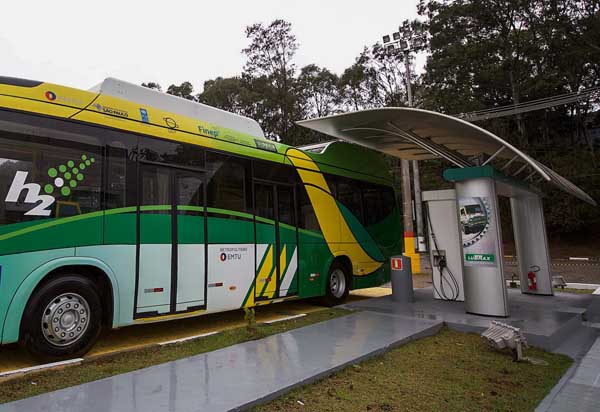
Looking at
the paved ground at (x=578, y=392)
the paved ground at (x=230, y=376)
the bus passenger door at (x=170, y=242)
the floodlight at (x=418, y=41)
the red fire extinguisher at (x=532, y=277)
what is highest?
the floodlight at (x=418, y=41)

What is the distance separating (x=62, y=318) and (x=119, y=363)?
817mm

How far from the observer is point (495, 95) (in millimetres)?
27031

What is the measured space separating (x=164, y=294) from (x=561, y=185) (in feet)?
25.6

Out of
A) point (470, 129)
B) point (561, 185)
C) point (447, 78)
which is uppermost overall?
point (447, 78)

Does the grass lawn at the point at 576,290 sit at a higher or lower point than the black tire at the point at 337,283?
lower

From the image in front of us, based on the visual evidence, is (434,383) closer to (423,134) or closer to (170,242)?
(170,242)

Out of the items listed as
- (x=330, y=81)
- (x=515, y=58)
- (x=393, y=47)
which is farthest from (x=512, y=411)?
(x=330, y=81)

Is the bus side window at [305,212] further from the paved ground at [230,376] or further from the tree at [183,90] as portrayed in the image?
the tree at [183,90]

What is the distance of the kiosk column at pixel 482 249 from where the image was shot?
6.79 meters

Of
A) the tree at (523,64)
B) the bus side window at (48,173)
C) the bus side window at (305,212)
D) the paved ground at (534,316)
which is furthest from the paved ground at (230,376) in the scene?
the tree at (523,64)

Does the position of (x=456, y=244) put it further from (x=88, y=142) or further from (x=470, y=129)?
(x=88, y=142)

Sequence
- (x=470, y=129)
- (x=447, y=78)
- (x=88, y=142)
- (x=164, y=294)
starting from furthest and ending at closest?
(x=447, y=78)
(x=470, y=129)
(x=164, y=294)
(x=88, y=142)

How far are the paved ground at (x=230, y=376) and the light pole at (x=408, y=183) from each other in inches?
404

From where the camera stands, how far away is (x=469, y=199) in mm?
7102
